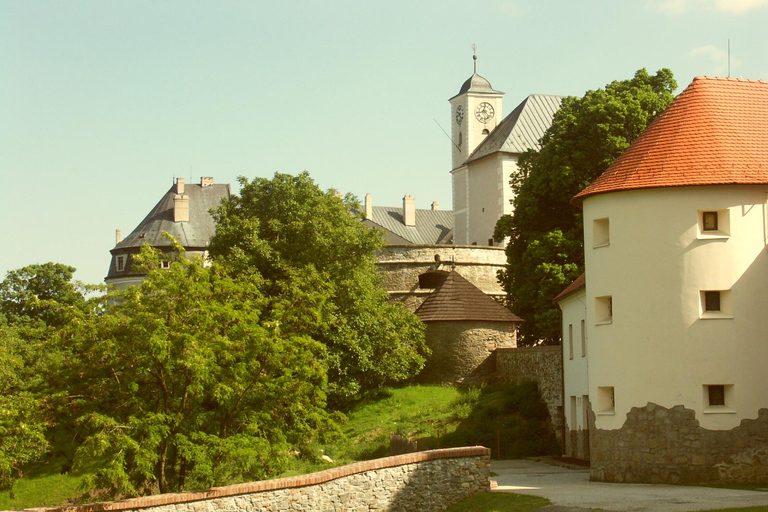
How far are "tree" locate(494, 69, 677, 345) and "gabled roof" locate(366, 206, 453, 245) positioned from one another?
5381 cm

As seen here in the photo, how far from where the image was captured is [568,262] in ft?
143

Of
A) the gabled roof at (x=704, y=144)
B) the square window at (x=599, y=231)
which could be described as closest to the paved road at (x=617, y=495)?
the square window at (x=599, y=231)

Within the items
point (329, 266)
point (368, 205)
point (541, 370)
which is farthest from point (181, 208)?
point (541, 370)

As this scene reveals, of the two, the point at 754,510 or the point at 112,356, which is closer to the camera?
the point at 754,510

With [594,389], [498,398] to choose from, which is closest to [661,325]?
[594,389]

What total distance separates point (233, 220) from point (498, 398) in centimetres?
1271

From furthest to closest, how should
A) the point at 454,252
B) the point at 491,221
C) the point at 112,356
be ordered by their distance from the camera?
the point at 491,221, the point at 454,252, the point at 112,356

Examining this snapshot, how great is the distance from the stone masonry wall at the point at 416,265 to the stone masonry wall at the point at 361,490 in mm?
28091

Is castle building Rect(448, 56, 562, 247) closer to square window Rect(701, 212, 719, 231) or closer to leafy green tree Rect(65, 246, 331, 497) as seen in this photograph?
square window Rect(701, 212, 719, 231)

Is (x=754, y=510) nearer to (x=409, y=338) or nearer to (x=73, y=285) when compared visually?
(x=73, y=285)

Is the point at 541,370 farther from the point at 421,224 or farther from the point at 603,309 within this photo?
the point at 421,224

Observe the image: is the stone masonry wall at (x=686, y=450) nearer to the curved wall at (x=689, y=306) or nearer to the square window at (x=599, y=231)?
the curved wall at (x=689, y=306)

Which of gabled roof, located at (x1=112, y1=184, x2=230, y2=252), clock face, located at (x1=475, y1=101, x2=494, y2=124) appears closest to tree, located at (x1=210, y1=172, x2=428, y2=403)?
gabled roof, located at (x1=112, y1=184, x2=230, y2=252)

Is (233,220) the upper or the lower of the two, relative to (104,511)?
upper
